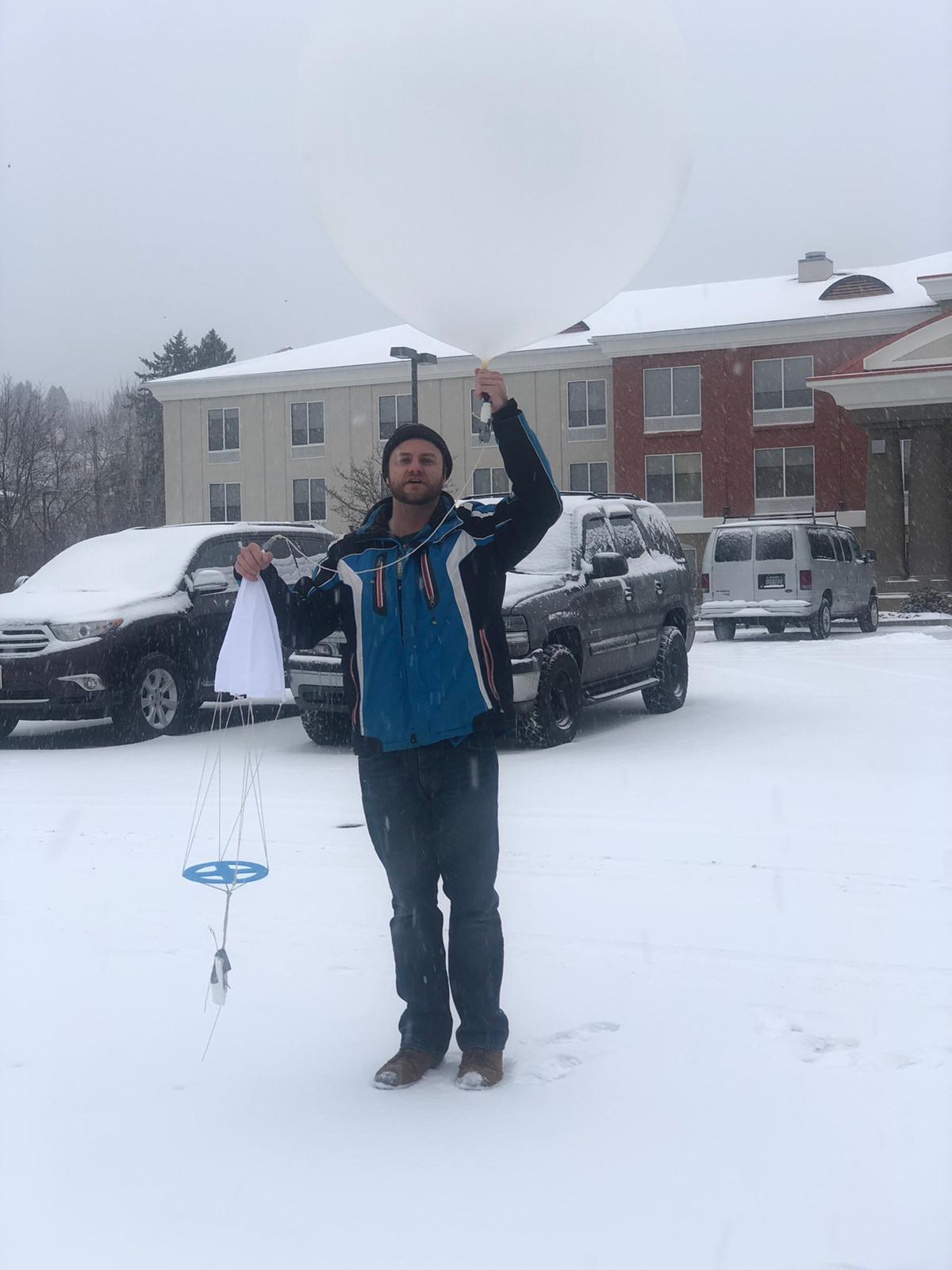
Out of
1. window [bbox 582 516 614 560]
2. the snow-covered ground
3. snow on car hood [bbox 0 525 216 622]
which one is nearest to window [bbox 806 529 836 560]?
window [bbox 582 516 614 560]

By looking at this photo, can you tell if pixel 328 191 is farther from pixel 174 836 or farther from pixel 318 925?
pixel 174 836

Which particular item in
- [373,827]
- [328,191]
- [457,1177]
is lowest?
[457,1177]

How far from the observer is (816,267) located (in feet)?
156

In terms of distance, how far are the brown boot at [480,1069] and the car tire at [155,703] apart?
7.02 m

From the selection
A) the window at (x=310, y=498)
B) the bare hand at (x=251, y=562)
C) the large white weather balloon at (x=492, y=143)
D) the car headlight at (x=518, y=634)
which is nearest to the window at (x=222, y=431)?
the window at (x=310, y=498)

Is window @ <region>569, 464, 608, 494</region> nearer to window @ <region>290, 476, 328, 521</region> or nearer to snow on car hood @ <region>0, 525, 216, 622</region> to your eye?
window @ <region>290, 476, 328, 521</region>

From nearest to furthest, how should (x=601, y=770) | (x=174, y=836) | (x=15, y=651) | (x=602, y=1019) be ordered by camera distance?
(x=602, y=1019), (x=174, y=836), (x=601, y=770), (x=15, y=651)

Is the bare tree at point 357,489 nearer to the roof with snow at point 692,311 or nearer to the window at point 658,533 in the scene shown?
the roof with snow at point 692,311

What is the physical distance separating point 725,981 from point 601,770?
4.16 m

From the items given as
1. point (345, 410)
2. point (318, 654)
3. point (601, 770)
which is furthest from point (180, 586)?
point (345, 410)

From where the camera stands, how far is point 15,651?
9.98m

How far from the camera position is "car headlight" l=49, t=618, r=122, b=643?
32.7ft

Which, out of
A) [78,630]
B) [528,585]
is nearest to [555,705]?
[528,585]

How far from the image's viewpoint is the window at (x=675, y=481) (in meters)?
45.4
